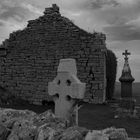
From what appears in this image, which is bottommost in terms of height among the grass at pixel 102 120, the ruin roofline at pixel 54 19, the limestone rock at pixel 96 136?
the grass at pixel 102 120

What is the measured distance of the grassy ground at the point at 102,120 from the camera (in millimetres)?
9383

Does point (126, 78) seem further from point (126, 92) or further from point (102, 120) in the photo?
point (102, 120)

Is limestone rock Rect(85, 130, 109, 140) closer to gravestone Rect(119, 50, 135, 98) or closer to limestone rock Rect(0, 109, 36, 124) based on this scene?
limestone rock Rect(0, 109, 36, 124)

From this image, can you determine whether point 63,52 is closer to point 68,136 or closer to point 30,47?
point 30,47

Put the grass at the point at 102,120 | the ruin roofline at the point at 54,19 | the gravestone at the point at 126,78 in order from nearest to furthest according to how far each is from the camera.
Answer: the grass at the point at 102,120 → the gravestone at the point at 126,78 → the ruin roofline at the point at 54,19

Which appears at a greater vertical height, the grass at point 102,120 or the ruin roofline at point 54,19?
the ruin roofline at point 54,19

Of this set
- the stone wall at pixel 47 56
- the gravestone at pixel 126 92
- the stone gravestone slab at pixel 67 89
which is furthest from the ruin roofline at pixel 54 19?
the stone gravestone slab at pixel 67 89

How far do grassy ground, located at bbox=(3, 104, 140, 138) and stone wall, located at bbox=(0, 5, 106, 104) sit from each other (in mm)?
748

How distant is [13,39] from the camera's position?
620 inches

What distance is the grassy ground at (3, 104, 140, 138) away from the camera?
938 centimetres

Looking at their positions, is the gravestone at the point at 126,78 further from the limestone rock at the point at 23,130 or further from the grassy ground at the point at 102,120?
the limestone rock at the point at 23,130

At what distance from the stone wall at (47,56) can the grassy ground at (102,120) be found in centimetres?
75

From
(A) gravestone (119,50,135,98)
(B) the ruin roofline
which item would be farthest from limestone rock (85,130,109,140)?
(B) the ruin roofline

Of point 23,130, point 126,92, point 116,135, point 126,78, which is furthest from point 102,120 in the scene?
point 116,135
